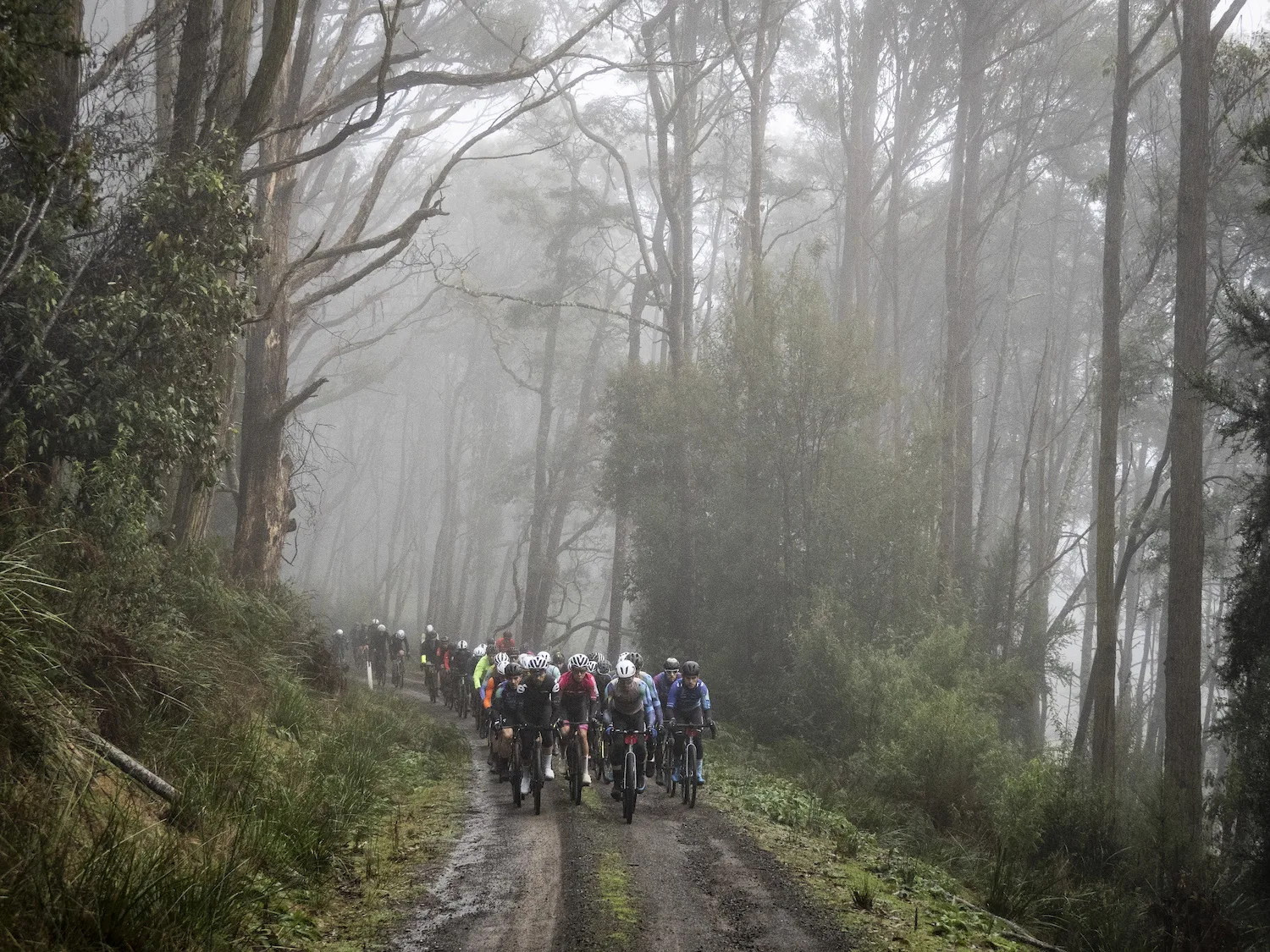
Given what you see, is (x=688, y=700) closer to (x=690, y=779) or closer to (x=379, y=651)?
(x=690, y=779)

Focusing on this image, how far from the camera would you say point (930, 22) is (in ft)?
90.6

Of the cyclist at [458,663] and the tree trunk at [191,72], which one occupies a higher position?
the tree trunk at [191,72]

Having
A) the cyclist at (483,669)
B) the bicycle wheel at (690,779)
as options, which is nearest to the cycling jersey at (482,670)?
the cyclist at (483,669)

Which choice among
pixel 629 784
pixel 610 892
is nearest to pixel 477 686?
pixel 629 784

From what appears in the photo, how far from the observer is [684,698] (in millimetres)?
12758

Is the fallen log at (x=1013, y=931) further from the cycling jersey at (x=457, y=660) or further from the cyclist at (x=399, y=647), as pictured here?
the cyclist at (x=399, y=647)

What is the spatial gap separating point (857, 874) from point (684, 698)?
417 centimetres

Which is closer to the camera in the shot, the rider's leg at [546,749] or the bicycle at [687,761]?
the rider's leg at [546,749]

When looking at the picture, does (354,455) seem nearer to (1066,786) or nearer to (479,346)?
(479,346)

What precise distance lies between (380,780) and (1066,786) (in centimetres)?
831

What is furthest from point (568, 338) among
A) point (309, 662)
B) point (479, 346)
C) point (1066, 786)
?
point (1066, 786)

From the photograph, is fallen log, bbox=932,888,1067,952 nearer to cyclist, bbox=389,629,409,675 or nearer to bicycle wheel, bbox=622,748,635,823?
bicycle wheel, bbox=622,748,635,823

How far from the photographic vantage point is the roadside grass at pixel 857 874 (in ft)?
23.9

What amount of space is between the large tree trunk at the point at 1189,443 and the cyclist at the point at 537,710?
7.92 meters
